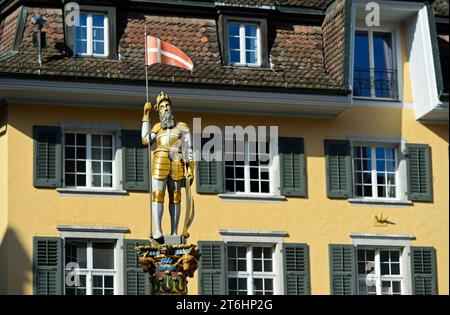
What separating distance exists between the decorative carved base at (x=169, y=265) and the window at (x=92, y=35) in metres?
7.13

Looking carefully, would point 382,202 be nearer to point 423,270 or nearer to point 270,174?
point 423,270

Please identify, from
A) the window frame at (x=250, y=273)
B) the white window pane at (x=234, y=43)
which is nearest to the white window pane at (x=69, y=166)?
the window frame at (x=250, y=273)

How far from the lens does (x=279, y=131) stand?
37.3 meters

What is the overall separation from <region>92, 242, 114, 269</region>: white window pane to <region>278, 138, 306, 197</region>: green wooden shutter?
398 centimetres

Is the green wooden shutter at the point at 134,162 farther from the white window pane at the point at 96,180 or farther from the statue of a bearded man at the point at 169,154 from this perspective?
the statue of a bearded man at the point at 169,154

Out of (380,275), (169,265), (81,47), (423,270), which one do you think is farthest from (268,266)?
(169,265)

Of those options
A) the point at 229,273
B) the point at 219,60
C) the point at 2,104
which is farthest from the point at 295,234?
the point at 2,104

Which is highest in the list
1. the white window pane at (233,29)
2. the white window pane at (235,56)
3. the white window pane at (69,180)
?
the white window pane at (233,29)

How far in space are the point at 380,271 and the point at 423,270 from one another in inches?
38.5

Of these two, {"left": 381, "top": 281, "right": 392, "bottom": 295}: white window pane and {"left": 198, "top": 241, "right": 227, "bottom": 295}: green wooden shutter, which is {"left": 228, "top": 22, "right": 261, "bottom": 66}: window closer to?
{"left": 198, "top": 241, "right": 227, "bottom": 295}: green wooden shutter

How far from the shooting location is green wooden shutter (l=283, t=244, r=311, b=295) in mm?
36562

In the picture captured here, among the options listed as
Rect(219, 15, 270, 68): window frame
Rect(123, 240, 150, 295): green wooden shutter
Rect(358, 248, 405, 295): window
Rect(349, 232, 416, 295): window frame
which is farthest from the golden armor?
Result: Rect(358, 248, 405, 295): window

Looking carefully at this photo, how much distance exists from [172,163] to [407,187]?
26.9 ft

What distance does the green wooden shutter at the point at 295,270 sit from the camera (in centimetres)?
3656
